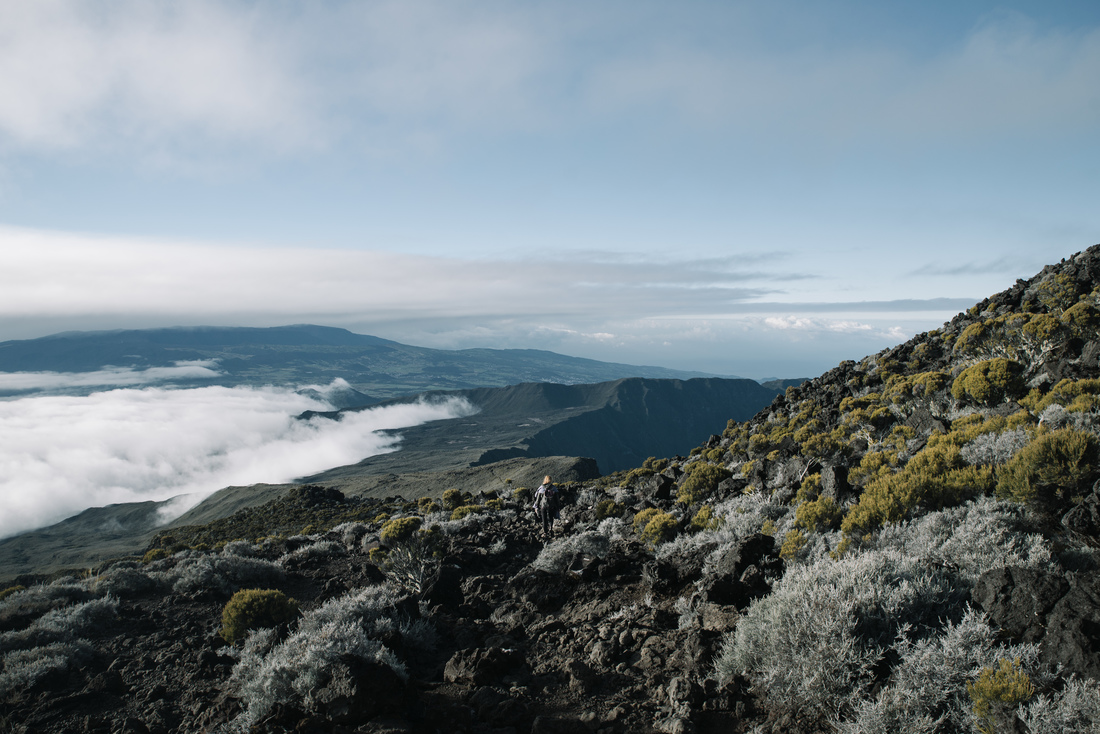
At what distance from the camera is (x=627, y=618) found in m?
6.07

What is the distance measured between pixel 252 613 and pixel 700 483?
936 cm

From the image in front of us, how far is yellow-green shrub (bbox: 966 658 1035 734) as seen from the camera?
3.09m

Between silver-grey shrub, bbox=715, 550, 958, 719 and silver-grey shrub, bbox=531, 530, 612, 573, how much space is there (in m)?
3.82

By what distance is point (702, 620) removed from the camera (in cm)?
536

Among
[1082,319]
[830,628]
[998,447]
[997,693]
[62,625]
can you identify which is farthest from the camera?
[1082,319]

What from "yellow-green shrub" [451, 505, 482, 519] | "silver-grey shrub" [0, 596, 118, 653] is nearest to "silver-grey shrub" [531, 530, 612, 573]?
"silver-grey shrub" [0, 596, 118, 653]

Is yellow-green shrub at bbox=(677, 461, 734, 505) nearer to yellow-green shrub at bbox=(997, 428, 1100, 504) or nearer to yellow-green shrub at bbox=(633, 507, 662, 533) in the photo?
yellow-green shrub at bbox=(633, 507, 662, 533)

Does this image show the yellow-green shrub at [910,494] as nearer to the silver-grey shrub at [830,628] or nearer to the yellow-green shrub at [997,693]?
the silver-grey shrub at [830,628]

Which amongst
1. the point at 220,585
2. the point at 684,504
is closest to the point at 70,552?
the point at 220,585

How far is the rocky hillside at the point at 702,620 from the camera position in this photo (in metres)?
3.67

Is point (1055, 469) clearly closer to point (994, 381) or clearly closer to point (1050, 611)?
point (1050, 611)

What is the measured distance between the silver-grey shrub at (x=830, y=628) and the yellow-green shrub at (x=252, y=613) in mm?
5873

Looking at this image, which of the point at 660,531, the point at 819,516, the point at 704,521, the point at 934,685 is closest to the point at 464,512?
the point at 660,531

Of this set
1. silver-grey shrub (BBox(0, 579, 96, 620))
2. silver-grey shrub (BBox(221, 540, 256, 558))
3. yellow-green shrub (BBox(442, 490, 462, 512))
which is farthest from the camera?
yellow-green shrub (BBox(442, 490, 462, 512))
